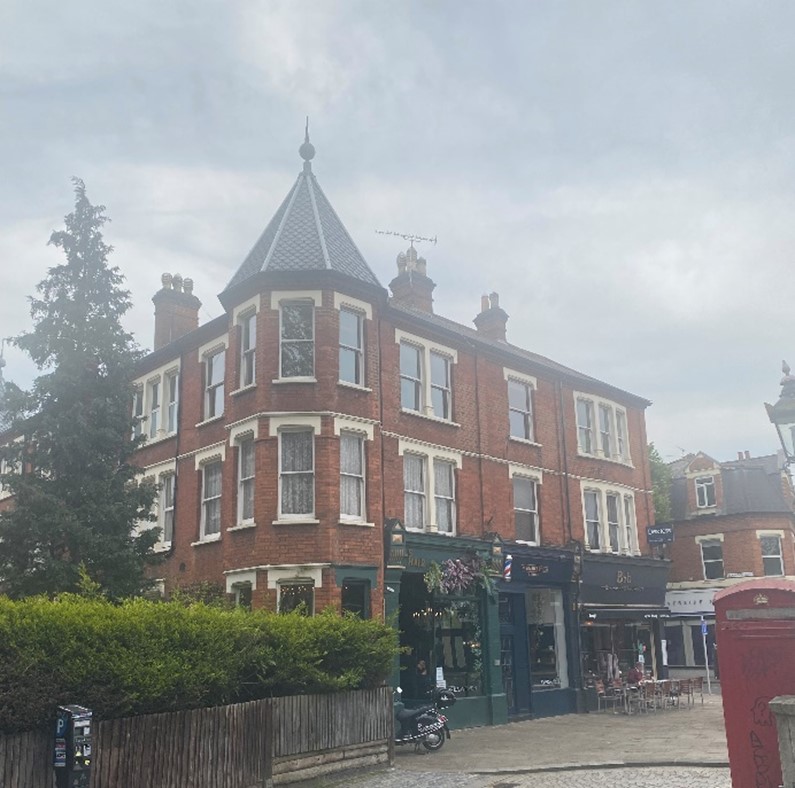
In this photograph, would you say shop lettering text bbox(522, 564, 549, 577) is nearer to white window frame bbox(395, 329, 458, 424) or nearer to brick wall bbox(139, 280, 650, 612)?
brick wall bbox(139, 280, 650, 612)

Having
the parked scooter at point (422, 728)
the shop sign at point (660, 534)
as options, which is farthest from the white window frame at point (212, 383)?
the shop sign at point (660, 534)

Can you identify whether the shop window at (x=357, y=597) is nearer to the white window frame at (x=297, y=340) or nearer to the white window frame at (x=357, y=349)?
the white window frame at (x=357, y=349)

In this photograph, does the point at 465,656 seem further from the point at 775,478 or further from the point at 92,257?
the point at 775,478

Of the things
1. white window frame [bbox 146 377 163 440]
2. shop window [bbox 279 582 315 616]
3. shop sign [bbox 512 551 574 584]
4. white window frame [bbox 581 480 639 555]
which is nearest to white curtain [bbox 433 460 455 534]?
shop sign [bbox 512 551 574 584]

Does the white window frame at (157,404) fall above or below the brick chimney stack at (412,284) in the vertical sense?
below

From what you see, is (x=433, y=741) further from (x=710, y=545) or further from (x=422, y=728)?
(x=710, y=545)

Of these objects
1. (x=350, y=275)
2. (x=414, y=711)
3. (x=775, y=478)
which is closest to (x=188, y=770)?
(x=414, y=711)

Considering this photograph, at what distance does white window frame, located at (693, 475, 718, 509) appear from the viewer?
134ft

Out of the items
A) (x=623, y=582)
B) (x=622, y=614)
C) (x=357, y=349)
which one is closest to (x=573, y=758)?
(x=357, y=349)

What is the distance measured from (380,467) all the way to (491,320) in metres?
11.5

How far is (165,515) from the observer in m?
25.1

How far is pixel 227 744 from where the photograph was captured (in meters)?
12.3

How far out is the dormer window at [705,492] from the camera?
4088 centimetres

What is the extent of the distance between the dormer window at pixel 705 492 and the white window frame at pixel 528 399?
17584 millimetres
